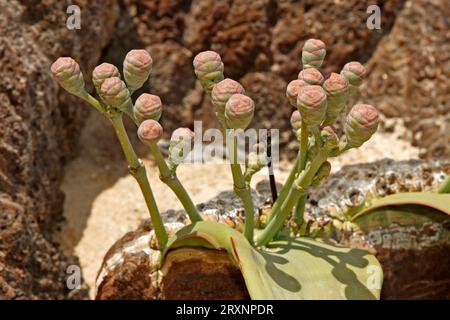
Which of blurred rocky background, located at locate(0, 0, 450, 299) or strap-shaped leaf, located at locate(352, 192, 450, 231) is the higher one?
blurred rocky background, located at locate(0, 0, 450, 299)

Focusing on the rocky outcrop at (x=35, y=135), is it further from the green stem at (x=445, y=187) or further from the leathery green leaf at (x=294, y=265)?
the green stem at (x=445, y=187)

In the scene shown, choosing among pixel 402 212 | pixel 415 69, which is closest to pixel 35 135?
pixel 402 212

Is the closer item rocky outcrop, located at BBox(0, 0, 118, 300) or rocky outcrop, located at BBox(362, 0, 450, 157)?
rocky outcrop, located at BBox(0, 0, 118, 300)

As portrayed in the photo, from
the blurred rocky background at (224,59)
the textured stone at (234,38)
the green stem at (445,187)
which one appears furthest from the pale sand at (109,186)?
the green stem at (445,187)

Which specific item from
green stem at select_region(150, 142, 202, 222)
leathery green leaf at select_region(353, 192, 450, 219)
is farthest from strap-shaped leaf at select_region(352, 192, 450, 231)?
green stem at select_region(150, 142, 202, 222)

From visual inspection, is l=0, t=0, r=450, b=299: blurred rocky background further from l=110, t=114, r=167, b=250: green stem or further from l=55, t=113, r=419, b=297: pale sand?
l=110, t=114, r=167, b=250: green stem

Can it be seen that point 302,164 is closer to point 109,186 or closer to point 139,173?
point 139,173
